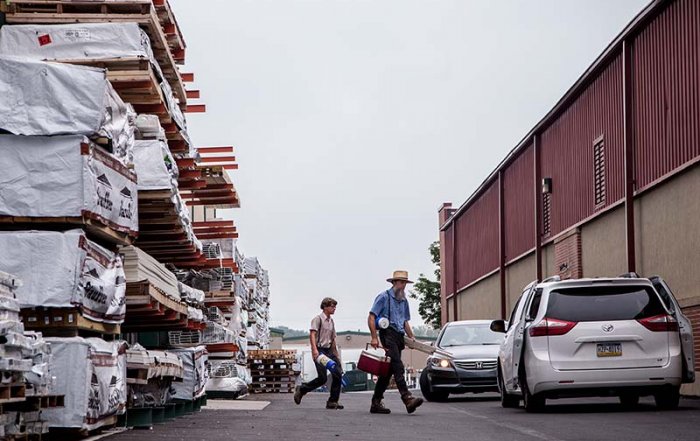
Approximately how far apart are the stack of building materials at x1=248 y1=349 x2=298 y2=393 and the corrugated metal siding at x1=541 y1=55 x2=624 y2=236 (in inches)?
350

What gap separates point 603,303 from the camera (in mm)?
17125

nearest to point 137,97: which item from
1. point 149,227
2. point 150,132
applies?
point 150,132

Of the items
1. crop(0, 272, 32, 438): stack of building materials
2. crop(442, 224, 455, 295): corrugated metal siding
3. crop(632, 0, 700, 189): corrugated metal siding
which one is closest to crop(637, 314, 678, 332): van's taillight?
crop(632, 0, 700, 189): corrugated metal siding

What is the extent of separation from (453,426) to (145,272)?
430 centimetres

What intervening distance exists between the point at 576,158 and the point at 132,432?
2028cm

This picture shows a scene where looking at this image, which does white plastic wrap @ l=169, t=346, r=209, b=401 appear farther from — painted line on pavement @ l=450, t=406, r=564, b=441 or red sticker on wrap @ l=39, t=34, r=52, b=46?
red sticker on wrap @ l=39, t=34, r=52, b=46

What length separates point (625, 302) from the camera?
17109 millimetres

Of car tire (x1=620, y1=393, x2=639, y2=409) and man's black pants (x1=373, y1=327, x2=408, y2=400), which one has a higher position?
man's black pants (x1=373, y1=327, x2=408, y2=400)

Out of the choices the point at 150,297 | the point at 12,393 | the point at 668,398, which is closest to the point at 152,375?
the point at 150,297

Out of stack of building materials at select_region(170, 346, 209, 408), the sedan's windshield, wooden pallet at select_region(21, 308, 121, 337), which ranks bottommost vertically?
stack of building materials at select_region(170, 346, 209, 408)

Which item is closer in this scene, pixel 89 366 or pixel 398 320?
pixel 89 366

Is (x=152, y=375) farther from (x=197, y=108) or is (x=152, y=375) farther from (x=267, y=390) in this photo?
(x=267, y=390)

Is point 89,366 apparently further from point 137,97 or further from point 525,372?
point 525,372

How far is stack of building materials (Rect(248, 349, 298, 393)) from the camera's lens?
39219mm
